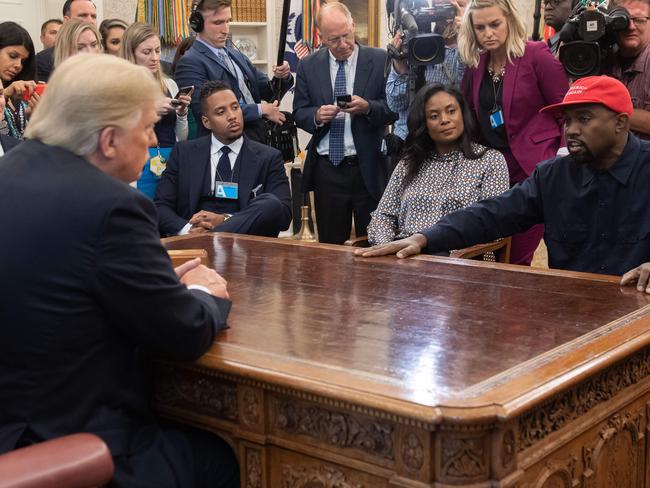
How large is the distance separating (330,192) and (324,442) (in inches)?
116

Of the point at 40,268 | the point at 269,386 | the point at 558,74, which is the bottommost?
the point at 269,386

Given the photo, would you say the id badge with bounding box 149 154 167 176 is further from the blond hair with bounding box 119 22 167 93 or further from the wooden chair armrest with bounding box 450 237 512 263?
the wooden chair armrest with bounding box 450 237 512 263

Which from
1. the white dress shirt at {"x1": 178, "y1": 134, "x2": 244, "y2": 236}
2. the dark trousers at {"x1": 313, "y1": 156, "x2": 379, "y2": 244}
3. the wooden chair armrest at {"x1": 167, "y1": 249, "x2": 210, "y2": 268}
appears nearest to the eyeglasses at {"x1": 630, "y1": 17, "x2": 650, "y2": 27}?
the dark trousers at {"x1": 313, "y1": 156, "x2": 379, "y2": 244}

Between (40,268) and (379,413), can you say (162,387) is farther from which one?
(379,413)

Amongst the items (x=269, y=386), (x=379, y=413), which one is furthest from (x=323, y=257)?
(x=379, y=413)

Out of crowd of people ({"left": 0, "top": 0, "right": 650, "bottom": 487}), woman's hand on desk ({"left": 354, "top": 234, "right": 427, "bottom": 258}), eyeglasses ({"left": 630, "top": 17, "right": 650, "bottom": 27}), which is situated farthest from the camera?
eyeglasses ({"left": 630, "top": 17, "right": 650, "bottom": 27})

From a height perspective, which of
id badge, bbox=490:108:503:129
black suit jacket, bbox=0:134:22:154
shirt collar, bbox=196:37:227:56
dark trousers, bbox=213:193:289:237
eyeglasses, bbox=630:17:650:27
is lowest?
dark trousers, bbox=213:193:289:237

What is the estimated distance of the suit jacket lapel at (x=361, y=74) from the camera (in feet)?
15.0

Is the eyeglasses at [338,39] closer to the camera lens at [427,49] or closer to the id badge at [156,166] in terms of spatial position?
the camera lens at [427,49]

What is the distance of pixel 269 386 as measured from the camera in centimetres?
173

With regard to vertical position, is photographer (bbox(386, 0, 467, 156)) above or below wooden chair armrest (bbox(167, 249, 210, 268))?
above

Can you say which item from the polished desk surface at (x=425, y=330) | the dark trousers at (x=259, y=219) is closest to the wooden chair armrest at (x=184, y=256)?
the polished desk surface at (x=425, y=330)

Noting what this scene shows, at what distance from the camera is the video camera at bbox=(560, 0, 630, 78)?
140 inches

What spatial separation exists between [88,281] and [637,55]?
2749mm
